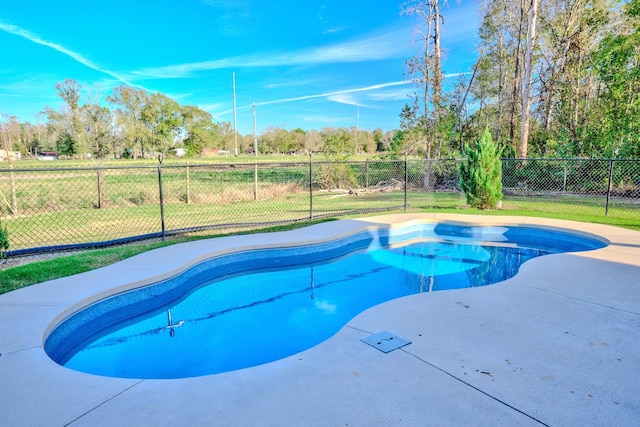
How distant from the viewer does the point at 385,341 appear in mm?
2520

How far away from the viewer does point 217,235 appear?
6.42 metres

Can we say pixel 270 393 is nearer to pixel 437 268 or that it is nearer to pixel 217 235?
pixel 437 268

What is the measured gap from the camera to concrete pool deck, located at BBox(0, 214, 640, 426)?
1.76 metres

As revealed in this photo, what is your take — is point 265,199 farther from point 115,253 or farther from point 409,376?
point 409,376

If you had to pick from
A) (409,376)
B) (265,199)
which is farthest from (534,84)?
(409,376)

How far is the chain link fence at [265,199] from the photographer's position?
6898 millimetres

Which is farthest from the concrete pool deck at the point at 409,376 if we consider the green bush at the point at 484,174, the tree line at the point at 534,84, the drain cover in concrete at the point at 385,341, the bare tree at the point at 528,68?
the bare tree at the point at 528,68

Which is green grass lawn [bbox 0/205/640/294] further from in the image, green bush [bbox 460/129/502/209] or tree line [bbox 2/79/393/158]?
tree line [bbox 2/79/393/158]

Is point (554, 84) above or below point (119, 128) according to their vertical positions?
below

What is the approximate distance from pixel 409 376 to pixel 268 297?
8.60ft

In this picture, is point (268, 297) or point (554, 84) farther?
point (554, 84)

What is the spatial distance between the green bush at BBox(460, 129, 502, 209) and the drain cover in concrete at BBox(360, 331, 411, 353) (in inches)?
277

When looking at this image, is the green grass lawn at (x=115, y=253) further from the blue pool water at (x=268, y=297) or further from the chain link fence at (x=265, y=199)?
the blue pool water at (x=268, y=297)

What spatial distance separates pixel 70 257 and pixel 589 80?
1794cm
